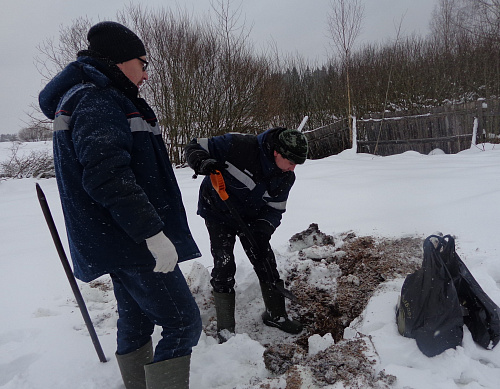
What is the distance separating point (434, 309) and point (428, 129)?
394 inches

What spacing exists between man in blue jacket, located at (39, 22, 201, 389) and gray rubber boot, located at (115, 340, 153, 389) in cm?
15

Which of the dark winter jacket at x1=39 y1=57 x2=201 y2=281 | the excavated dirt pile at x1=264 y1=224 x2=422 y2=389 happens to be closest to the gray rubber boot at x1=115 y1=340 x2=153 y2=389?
the dark winter jacket at x1=39 y1=57 x2=201 y2=281

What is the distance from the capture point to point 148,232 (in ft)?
4.00

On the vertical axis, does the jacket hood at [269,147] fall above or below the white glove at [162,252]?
above

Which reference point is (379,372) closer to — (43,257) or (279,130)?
(279,130)

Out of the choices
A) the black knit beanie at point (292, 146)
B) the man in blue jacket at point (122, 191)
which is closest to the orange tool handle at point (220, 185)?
the black knit beanie at point (292, 146)

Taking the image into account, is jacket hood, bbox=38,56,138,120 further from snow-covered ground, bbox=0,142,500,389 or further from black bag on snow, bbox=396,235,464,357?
black bag on snow, bbox=396,235,464,357

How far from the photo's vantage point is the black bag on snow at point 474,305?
5.68ft

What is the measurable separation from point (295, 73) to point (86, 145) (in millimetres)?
14129

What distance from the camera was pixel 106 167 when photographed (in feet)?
3.77

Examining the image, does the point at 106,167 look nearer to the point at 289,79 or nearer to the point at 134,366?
the point at 134,366

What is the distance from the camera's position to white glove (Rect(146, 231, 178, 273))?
1.25m

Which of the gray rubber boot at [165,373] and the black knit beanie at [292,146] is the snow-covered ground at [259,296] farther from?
the black knit beanie at [292,146]

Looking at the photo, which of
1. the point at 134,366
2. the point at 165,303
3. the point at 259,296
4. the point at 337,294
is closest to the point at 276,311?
the point at 259,296
